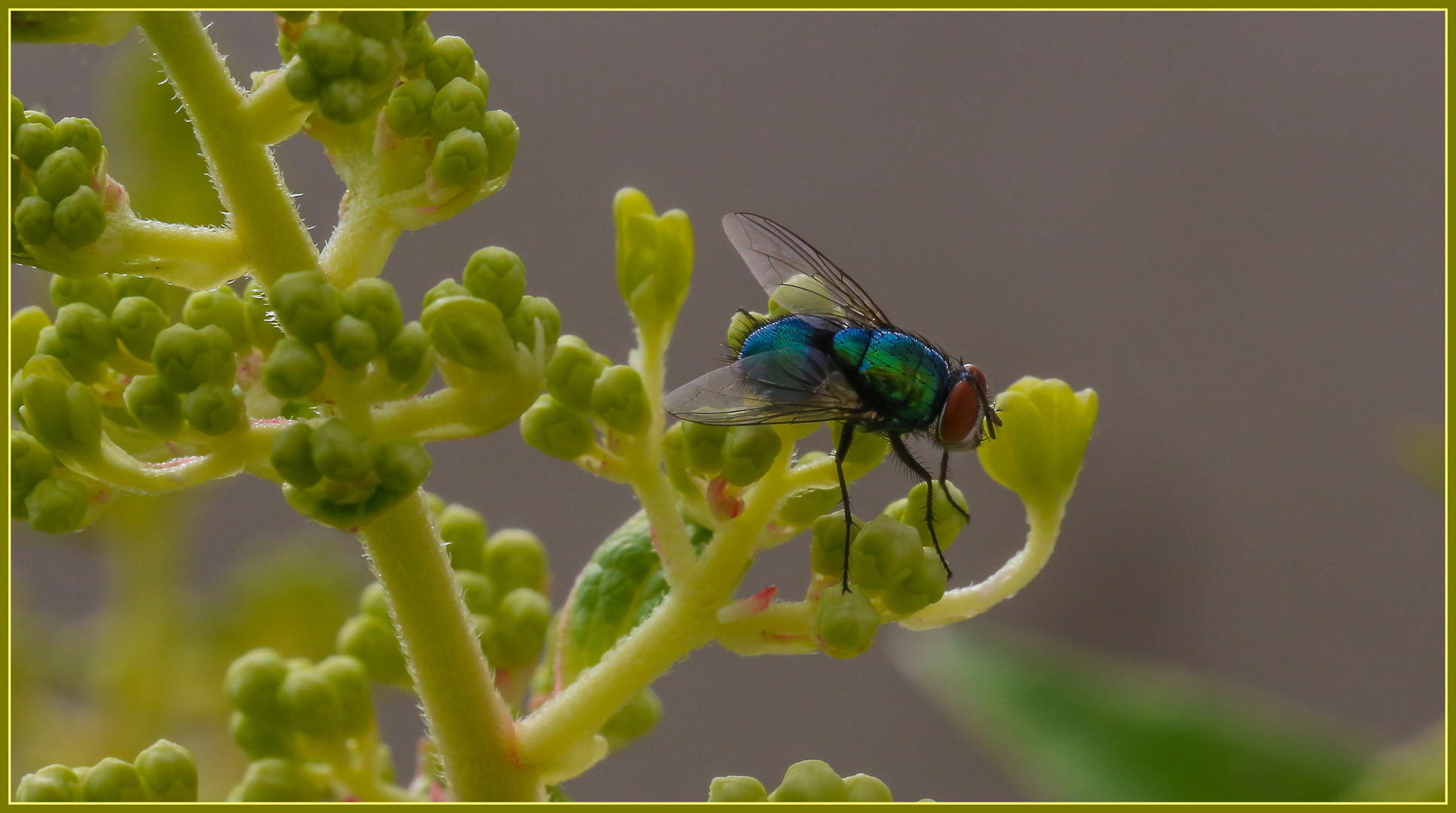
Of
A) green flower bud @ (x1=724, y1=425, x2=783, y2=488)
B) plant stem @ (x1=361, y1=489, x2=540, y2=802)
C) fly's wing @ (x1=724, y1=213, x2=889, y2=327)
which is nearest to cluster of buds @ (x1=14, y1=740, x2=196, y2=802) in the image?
plant stem @ (x1=361, y1=489, x2=540, y2=802)

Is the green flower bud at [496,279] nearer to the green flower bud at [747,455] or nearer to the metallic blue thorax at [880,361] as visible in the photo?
the green flower bud at [747,455]

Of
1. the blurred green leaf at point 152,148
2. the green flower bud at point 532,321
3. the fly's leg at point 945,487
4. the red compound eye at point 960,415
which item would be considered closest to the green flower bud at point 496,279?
the green flower bud at point 532,321

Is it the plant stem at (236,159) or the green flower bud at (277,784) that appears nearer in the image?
the plant stem at (236,159)

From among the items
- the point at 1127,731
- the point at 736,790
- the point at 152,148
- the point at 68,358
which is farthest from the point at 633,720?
the point at 152,148

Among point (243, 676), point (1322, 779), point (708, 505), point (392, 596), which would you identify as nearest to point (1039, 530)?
point (708, 505)

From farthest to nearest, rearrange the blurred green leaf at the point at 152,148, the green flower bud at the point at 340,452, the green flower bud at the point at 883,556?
the blurred green leaf at the point at 152,148
the green flower bud at the point at 883,556
the green flower bud at the point at 340,452

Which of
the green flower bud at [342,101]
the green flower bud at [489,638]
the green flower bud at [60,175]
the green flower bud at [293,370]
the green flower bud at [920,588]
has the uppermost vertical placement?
the green flower bud at [342,101]
